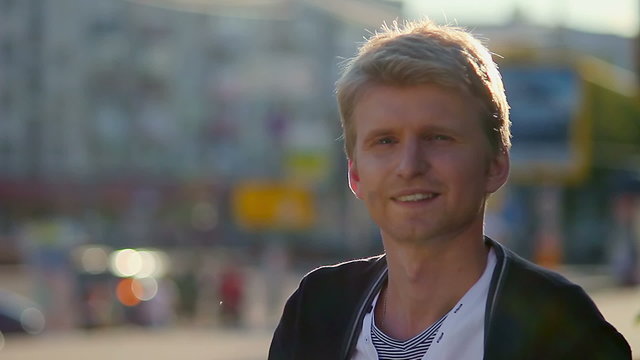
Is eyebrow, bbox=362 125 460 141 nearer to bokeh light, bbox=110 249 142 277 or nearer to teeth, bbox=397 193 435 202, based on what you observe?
teeth, bbox=397 193 435 202

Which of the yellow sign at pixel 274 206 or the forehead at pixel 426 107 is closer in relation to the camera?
the forehead at pixel 426 107

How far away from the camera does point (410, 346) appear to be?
8.20 ft

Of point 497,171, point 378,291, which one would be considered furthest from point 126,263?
point 497,171

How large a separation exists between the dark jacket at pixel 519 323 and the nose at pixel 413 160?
9.0 inches

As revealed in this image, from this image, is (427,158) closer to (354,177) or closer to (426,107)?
(426,107)

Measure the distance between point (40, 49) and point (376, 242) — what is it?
1058 inches

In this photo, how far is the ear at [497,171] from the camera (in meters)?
2.54

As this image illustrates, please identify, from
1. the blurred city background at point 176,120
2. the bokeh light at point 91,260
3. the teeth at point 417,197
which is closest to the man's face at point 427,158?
the teeth at point 417,197

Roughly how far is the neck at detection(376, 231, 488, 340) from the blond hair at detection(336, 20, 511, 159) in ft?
0.64

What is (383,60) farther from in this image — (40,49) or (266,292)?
(40,49)

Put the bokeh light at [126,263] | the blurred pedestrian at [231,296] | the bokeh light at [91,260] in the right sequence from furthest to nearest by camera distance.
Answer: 1. the bokeh light at [126,263]
2. the bokeh light at [91,260]
3. the blurred pedestrian at [231,296]

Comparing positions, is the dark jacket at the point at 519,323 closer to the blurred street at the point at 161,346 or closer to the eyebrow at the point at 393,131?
the eyebrow at the point at 393,131

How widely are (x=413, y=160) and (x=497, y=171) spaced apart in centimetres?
19

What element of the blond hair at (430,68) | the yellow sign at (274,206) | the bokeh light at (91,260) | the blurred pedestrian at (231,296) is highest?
the blond hair at (430,68)
